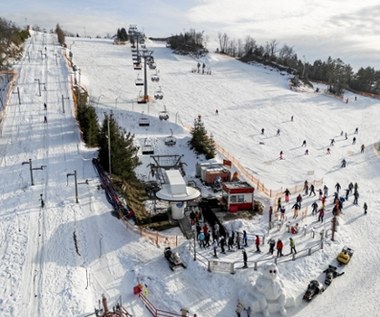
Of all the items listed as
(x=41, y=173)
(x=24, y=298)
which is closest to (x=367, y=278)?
(x=24, y=298)

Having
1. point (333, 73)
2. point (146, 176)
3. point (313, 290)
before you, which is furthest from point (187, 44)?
point (313, 290)

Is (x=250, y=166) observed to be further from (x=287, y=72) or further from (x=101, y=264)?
(x=287, y=72)

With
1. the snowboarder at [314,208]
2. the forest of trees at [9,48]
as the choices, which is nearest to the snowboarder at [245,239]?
the snowboarder at [314,208]

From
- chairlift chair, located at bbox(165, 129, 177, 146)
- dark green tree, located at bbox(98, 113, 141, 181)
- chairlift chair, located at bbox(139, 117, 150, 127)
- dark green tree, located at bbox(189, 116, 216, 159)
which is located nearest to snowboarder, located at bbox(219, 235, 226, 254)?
dark green tree, located at bbox(98, 113, 141, 181)

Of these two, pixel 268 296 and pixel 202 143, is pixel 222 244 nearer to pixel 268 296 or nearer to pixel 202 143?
pixel 268 296

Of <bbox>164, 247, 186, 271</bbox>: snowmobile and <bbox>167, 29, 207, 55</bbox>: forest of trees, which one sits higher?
<bbox>167, 29, 207, 55</bbox>: forest of trees

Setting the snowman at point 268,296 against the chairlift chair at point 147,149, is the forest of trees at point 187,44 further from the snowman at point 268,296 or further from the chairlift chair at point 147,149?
the snowman at point 268,296

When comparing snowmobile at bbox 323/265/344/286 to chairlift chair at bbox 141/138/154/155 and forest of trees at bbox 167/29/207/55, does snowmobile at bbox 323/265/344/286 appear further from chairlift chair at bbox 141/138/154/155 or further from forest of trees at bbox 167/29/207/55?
forest of trees at bbox 167/29/207/55
